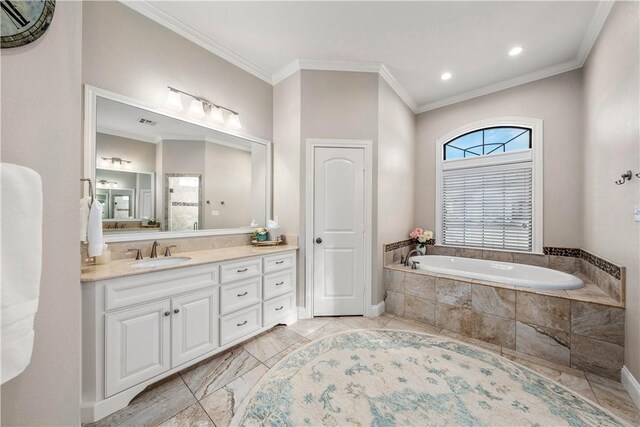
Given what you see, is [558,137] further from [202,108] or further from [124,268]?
[124,268]

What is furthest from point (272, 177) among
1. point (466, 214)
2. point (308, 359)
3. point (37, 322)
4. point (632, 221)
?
point (632, 221)

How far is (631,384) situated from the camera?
162cm

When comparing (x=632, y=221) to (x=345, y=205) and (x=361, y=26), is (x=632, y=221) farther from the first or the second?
(x=361, y=26)

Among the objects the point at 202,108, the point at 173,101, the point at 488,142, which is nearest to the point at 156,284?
the point at 173,101

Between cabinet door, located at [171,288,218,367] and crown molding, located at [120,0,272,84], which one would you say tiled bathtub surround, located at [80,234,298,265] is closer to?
cabinet door, located at [171,288,218,367]

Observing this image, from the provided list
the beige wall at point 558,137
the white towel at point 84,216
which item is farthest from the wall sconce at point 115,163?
the beige wall at point 558,137

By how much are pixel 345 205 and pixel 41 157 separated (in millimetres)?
2365

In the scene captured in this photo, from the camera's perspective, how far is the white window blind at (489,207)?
121 inches

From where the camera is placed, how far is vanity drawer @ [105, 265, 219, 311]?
4.78 feet

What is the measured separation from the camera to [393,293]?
2.92 meters

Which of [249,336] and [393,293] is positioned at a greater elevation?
[393,293]

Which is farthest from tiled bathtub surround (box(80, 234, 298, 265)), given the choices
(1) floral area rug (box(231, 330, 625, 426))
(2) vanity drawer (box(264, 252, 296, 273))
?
(1) floral area rug (box(231, 330, 625, 426))

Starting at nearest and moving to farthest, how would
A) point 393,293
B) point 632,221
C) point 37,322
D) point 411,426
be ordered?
point 37,322 < point 411,426 < point 632,221 < point 393,293

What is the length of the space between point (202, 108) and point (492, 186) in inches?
148
